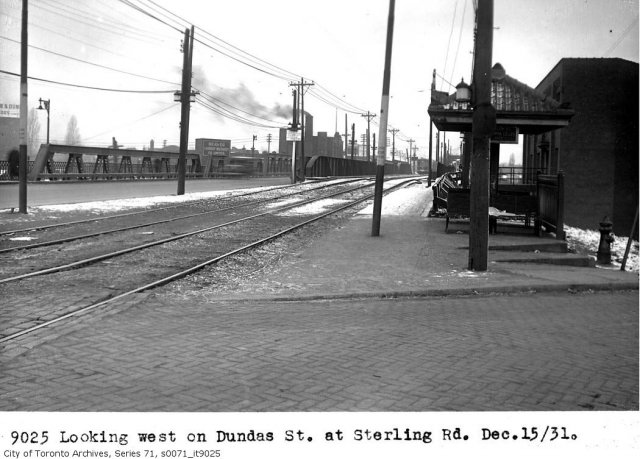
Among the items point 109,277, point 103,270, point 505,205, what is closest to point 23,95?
point 103,270

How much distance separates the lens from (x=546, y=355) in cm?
530

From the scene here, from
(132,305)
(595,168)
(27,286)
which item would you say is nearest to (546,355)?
(132,305)

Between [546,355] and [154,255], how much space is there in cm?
776

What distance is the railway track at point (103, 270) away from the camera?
677cm

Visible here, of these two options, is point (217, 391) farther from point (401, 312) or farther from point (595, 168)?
point (595, 168)

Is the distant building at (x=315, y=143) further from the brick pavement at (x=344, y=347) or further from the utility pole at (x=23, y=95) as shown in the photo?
the brick pavement at (x=344, y=347)

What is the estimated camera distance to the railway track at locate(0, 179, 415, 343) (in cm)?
677

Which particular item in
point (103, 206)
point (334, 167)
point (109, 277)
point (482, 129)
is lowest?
point (109, 277)

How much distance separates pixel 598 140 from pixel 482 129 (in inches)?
618

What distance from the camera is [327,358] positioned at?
513cm

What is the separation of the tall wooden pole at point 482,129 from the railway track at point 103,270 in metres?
4.47

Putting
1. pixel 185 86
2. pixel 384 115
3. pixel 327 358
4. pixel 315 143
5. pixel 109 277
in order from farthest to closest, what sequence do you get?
pixel 315 143 → pixel 185 86 → pixel 384 115 → pixel 109 277 → pixel 327 358

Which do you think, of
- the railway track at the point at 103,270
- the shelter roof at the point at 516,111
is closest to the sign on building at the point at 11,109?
the railway track at the point at 103,270

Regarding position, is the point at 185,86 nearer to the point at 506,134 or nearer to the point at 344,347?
the point at 506,134
